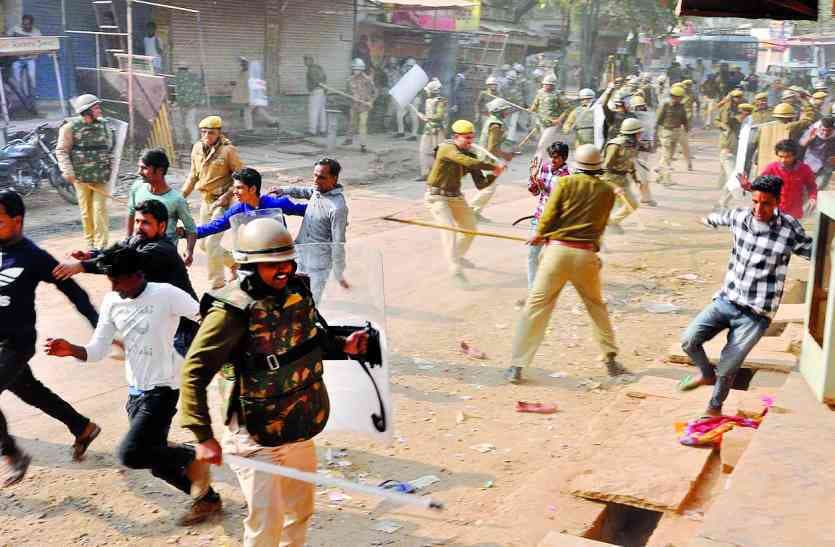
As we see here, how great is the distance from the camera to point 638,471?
5.20 metres

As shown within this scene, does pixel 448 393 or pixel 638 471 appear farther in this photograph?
pixel 448 393

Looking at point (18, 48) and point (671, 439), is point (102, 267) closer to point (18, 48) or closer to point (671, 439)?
point (671, 439)

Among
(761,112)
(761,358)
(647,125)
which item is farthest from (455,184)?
(761,112)

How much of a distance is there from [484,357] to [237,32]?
48.1 ft

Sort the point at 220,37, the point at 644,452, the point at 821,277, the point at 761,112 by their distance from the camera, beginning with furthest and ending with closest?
the point at 220,37
the point at 761,112
the point at 644,452
the point at 821,277

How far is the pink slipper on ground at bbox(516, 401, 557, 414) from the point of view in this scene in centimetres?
661

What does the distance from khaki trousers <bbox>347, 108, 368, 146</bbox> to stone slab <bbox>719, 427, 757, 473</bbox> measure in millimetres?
15218

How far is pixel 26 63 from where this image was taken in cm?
1522

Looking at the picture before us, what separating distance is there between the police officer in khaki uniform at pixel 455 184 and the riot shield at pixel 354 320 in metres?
4.29

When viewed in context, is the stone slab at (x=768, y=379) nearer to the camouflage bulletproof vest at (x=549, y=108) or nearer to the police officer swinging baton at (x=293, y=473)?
the police officer swinging baton at (x=293, y=473)

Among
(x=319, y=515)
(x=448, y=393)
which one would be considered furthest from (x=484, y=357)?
(x=319, y=515)

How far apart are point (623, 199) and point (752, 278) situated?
6.44 meters

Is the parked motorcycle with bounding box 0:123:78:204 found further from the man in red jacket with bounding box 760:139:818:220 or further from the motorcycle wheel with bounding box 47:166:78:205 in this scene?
the man in red jacket with bounding box 760:139:818:220

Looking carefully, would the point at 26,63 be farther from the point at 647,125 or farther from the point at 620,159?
the point at 647,125
